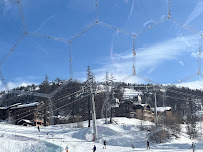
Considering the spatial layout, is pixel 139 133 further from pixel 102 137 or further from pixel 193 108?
pixel 193 108

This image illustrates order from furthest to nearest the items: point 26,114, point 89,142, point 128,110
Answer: point 128,110
point 26,114
point 89,142

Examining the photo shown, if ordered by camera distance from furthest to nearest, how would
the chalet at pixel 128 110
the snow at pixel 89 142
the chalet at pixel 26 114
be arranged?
the chalet at pixel 128 110
the chalet at pixel 26 114
the snow at pixel 89 142

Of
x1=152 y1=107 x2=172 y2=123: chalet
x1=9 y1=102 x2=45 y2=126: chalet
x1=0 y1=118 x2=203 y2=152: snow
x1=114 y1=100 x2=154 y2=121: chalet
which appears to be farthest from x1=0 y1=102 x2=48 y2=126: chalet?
x1=152 y1=107 x2=172 y2=123: chalet

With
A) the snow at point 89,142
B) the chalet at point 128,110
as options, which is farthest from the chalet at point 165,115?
the chalet at point 128,110

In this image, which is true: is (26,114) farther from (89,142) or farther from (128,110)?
(89,142)

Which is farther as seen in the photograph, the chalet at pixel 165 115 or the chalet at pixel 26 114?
the chalet at pixel 26 114

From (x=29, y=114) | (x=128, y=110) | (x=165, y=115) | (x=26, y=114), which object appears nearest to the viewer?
(x=29, y=114)

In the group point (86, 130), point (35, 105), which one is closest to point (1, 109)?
point (35, 105)

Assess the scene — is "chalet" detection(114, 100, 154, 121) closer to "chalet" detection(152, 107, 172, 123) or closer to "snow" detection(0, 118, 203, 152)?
"chalet" detection(152, 107, 172, 123)

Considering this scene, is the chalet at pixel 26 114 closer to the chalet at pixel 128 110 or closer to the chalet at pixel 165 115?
the chalet at pixel 128 110

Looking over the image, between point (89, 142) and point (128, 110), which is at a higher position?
point (128, 110)

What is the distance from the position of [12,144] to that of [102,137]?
59.8ft

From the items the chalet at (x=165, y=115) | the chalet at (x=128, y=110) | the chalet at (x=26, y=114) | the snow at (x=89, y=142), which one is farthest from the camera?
the chalet at (x=128, y=110)

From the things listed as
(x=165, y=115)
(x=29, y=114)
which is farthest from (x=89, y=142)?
(x=165, y=115)
